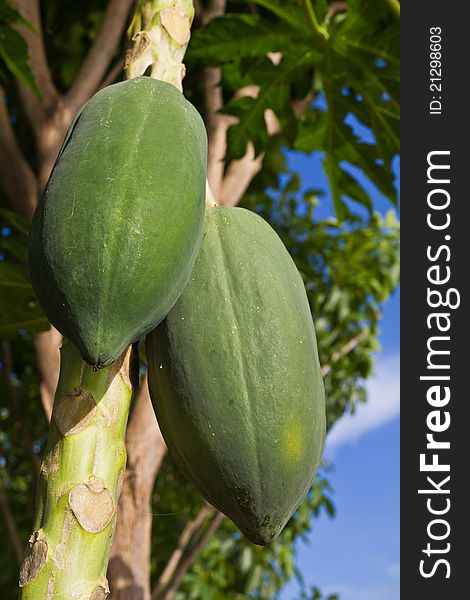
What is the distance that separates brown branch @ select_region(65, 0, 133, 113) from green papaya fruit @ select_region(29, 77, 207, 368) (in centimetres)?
167

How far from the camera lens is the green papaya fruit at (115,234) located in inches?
32.2

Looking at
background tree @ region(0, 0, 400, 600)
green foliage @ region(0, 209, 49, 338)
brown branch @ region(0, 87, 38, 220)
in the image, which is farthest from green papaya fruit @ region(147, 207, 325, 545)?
brown branch @ region(0, 87, 38, 220)

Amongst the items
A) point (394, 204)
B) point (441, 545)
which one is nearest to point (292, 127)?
point (394, 204)

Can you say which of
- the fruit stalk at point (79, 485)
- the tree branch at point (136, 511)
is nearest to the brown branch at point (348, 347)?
the tree branch at point (136, 511)

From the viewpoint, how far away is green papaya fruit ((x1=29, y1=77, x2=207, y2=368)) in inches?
32.2

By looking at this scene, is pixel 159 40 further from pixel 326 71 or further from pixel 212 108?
pixel 212 108

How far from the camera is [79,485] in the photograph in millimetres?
842

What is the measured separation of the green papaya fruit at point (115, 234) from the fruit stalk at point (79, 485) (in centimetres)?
6

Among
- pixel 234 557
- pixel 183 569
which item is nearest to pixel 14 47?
pixel 183 569

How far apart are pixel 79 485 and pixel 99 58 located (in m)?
1.96

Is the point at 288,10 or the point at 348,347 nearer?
the point at 288,10

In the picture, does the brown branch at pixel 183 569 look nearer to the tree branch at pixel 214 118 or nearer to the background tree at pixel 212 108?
the background tree at pixel 212 108

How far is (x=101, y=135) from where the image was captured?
2.96ft

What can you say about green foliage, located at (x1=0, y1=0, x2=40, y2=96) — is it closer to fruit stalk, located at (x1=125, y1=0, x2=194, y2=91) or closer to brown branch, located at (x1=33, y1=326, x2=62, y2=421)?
brown branch, located at (x1=33, y1=326, x2=62, y2=421)
